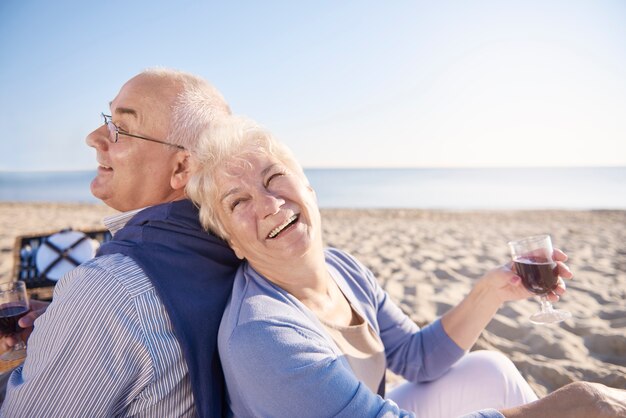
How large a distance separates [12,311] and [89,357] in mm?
1036

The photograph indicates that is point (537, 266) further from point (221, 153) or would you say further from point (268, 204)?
point (221, 153)

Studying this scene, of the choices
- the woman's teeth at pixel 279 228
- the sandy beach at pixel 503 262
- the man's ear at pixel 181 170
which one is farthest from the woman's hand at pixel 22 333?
the sandy beach at pixel 503 262

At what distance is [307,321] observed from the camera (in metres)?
1.31

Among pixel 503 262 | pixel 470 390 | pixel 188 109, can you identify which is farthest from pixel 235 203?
pixel 503 262

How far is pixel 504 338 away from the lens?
3.26 m

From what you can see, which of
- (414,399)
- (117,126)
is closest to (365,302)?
(414,399)

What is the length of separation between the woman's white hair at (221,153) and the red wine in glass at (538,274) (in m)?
1.16

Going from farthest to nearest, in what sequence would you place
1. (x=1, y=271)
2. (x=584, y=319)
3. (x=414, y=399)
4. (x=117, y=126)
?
1. (x=1, y=271)
2. (x=584, y=319)
3. (x=414, y=399)
4. (x=117, y=126)

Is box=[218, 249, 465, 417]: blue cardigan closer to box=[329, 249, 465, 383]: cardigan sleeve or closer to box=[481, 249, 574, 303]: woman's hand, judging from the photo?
box=[329, 249, 465, 383]: cardigan sleeve

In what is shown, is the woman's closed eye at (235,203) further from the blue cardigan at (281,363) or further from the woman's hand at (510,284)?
the woman's hand at (510,284)

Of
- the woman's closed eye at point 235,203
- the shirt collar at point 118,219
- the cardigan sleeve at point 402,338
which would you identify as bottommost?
the cardigan sleeve at point 402,338

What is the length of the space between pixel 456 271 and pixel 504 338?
6.26 ft

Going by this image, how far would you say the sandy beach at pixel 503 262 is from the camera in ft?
9.43

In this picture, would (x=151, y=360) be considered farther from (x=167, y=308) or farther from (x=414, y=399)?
(x=414, y=399)
